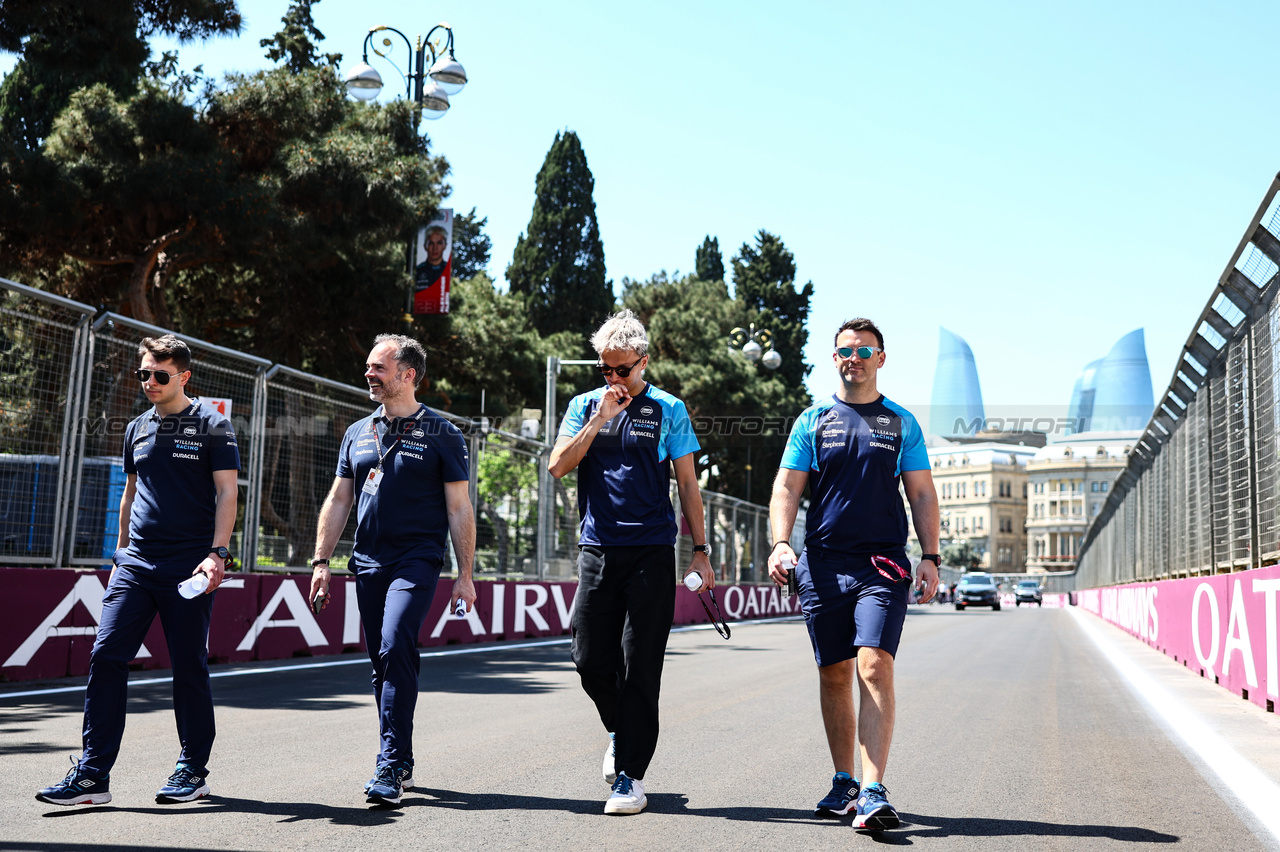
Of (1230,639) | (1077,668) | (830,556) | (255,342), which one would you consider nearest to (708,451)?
(255,342)

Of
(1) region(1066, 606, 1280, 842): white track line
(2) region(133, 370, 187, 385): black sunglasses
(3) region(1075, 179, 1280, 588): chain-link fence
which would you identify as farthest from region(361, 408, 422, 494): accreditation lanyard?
(3) region(1075, 179, 1280, 588): chain-link fence

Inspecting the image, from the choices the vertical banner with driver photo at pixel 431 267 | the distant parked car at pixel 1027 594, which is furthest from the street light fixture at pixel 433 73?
the distant parked car at pixel 1027 594

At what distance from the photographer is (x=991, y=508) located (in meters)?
161

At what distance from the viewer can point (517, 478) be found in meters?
17.1

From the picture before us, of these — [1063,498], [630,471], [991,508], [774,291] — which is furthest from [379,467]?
[991,508]

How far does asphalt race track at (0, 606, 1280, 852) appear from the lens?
4227 millimetres

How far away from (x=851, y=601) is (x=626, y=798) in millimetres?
1110

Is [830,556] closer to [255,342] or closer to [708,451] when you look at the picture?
[255,342]

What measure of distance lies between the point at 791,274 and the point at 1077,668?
47653 millimetres

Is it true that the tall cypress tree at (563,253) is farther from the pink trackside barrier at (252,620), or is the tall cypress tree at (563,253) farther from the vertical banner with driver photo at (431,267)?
the pink trackside barrier at (252,620)

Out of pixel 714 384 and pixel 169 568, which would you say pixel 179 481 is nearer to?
pixel 169 568

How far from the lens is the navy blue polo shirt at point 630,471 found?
185 inches

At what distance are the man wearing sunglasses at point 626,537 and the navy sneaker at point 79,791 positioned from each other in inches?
70.7

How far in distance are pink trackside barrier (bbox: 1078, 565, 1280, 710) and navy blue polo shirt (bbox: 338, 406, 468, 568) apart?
553 cm
